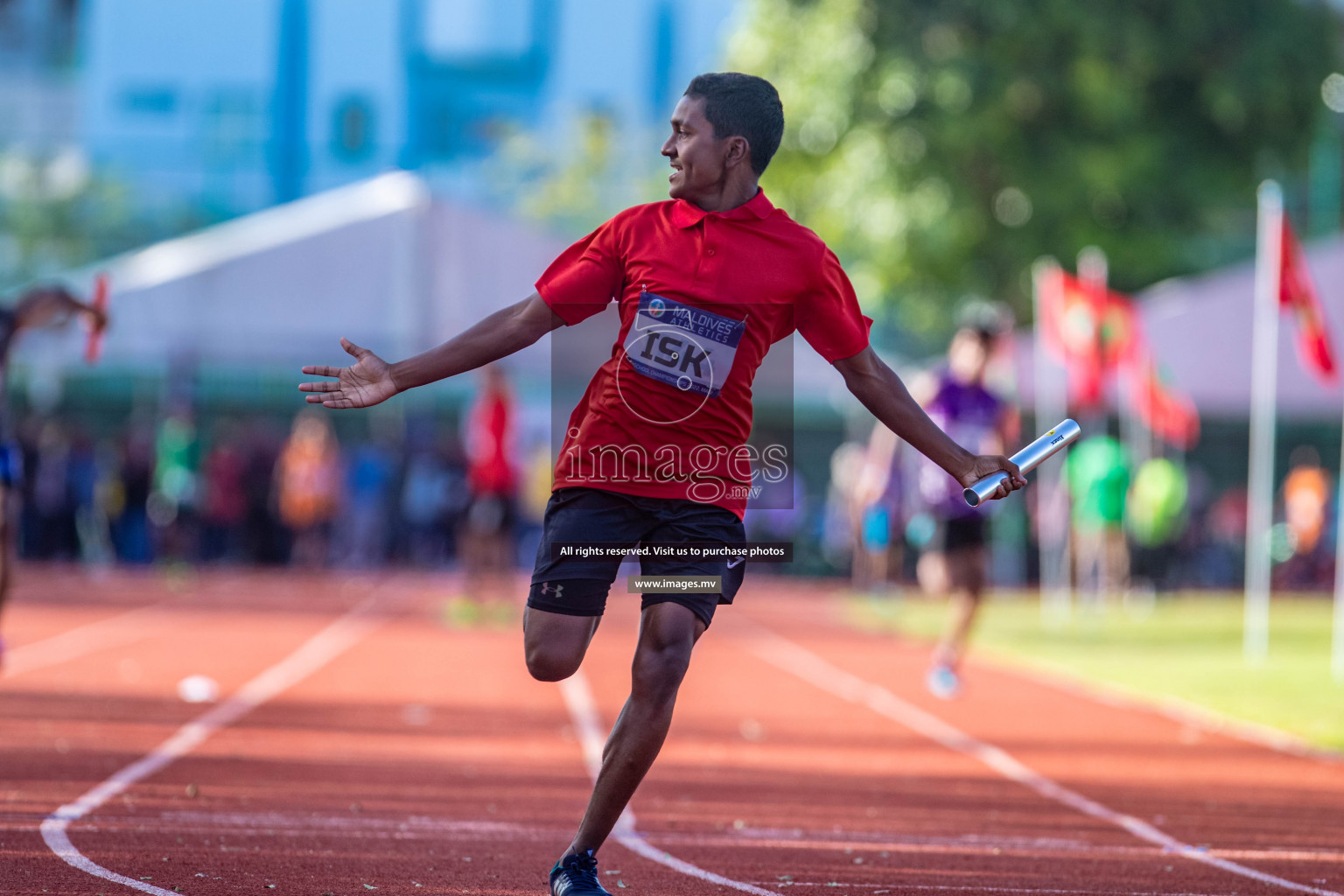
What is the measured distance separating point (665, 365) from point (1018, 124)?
847 inches

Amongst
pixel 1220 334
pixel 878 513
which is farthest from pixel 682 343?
pixel 1220 334

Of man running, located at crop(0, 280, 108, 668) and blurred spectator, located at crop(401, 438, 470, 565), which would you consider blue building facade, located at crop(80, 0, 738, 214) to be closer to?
blurred spectator, located at crop(401, 438, 470, 565)

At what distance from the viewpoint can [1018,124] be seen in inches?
980

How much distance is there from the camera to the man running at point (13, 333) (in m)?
8.41

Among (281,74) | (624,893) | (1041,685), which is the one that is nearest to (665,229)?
(624,893)

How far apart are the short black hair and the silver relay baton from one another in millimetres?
1037

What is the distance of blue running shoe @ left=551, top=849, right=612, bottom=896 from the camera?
4.36m

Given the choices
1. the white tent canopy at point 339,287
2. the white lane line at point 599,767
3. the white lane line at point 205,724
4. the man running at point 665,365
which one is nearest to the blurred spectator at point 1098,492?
the white tent canopy at point 339,287

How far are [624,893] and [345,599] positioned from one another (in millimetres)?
14768

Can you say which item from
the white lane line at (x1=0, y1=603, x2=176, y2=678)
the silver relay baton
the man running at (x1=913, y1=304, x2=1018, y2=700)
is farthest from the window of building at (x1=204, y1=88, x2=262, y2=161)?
the silver relay baton

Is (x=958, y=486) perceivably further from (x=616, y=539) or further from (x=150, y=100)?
(x=150, y=100)

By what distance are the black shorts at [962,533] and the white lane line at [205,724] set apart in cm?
423

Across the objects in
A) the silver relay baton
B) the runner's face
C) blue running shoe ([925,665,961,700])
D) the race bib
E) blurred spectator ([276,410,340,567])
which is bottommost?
blue running shoe ([925,665,961,700])

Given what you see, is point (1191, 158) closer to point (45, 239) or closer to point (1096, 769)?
point (1096, 769)
